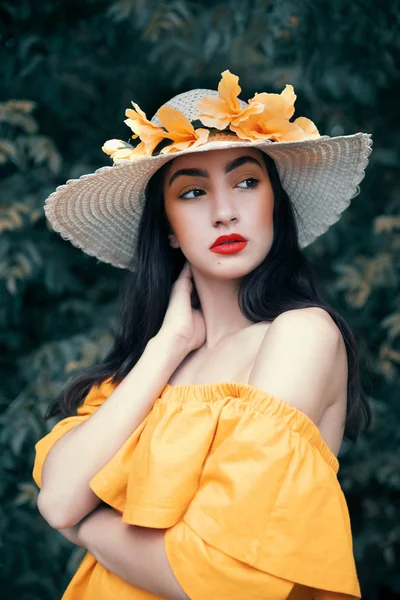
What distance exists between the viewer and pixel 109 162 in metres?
3.15

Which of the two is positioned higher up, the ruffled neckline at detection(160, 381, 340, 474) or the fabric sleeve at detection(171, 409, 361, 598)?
the ruffled neckline at detection(160, 381, 340, 474)

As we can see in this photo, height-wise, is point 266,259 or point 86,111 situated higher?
point 86,111

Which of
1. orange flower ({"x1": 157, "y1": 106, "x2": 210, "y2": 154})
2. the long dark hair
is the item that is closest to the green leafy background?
the long dark hair

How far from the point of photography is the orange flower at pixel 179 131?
1.71 m

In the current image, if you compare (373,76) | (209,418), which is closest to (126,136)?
(373,76)

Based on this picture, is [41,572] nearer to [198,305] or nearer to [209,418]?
[198,305]

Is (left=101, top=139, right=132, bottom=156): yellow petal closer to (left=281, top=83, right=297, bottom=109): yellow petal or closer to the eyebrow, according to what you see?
the eyebrow

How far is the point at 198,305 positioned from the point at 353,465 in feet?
4.03

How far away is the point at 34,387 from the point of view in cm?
298

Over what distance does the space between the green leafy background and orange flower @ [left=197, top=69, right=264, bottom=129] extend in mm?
1137

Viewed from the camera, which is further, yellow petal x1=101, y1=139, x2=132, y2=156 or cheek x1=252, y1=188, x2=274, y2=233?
yellow petal x1=101, y1=139, x2=132, y2=156

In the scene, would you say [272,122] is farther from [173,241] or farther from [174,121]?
[173,241]

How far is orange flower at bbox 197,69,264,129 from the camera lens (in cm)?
171

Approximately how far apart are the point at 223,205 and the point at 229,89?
9.4 inches
